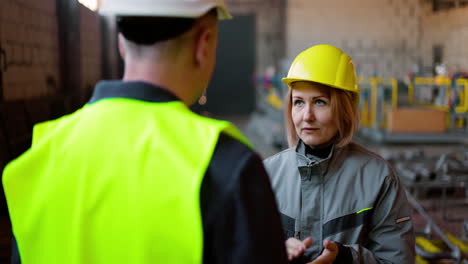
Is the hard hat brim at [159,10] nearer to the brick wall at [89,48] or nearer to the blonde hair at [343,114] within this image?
the blonde hair at [343,114]

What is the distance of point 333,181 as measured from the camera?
1623 millimetres

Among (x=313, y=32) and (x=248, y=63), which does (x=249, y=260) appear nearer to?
(x=313, y=32)

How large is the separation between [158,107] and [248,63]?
16.6m

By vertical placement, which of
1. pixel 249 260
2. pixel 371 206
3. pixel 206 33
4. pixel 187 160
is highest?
pixel 206 33

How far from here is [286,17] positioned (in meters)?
15.6

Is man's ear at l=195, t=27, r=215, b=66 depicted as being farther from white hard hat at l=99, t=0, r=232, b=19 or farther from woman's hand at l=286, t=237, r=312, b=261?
woman's hand at l=286, t=237, r=312, b=261

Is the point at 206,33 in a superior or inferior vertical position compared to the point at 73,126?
superior

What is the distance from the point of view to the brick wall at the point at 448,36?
12211 mm

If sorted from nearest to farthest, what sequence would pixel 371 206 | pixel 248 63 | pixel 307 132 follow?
1. pixel 371 206
2. pixel 307 132
3. pixel 248 63

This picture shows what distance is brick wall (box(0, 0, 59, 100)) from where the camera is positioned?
5.14 meters

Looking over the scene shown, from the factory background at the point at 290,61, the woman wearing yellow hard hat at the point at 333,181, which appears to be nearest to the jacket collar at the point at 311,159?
the woman wearing yellow hard hat at the point at 333,181

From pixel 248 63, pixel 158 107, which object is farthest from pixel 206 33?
pixel 248 63

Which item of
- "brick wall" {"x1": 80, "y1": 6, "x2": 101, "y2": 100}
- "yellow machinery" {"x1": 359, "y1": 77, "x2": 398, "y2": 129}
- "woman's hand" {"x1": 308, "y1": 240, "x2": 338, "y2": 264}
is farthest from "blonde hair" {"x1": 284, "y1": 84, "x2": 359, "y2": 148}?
"yellow machinery" {"x1": 359, "y1": 77, "x2": 398, "y2": 129}

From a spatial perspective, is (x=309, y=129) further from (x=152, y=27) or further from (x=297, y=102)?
(x=152, y=27)
